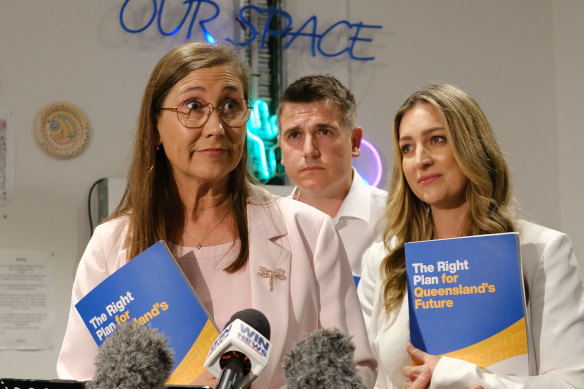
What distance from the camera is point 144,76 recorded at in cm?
457

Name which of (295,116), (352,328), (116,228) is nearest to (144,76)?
(295,116)

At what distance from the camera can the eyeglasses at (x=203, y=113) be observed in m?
1.83

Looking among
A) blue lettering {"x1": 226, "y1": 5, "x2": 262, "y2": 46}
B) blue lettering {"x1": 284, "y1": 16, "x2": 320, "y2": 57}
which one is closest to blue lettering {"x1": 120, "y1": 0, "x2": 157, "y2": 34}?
blue lettering {"x1": 226, "y1": 5, "x2": 262, "y2": 46}

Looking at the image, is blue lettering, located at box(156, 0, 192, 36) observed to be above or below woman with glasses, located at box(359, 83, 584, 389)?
above

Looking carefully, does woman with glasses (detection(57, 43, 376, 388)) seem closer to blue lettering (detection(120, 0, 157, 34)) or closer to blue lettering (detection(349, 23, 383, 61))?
blue lettering (detection(120, 0, 157, 34))

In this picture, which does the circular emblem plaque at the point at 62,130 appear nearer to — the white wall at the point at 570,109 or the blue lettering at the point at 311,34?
the blue lettering at the point at 311,34

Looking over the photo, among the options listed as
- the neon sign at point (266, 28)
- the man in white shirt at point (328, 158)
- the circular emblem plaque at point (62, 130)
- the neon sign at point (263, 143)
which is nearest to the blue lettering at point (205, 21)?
the neon sign at point (266, 28)

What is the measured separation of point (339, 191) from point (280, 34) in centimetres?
173

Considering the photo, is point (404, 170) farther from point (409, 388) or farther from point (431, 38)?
point (431, 38)

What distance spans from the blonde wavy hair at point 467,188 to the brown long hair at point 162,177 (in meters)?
0.61

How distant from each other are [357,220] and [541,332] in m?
1.40

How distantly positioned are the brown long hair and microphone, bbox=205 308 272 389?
0.71 metres

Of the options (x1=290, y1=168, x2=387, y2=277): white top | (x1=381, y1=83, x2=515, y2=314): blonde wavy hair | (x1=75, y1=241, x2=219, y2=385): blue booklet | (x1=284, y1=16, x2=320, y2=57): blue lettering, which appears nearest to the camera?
(x1=75, y1=241, x2=219, y2=385): blue booklet

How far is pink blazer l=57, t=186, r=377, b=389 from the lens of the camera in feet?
5.67
